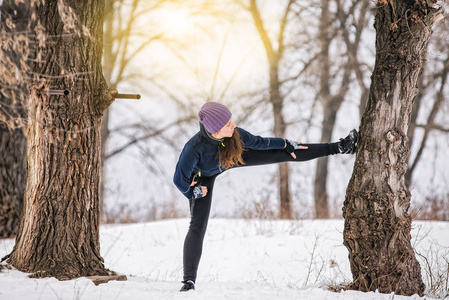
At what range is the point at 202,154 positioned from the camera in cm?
383

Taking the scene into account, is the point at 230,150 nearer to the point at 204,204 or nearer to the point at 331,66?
the point at 204,204

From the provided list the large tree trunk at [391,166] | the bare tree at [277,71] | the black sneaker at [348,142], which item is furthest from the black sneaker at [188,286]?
the bare tree at [277,71]

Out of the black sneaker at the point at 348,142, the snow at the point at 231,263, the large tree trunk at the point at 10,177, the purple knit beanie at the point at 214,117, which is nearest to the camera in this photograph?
the snow at the point at 231,263

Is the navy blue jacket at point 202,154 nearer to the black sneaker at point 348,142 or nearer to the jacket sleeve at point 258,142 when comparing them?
the jacket sleeve at point 258,142

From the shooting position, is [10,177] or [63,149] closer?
[63,149]

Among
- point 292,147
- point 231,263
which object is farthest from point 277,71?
point 292,147

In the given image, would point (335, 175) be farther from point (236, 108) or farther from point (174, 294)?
point (174, 294)

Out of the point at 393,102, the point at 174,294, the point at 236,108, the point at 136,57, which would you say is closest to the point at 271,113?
the point at 236,108

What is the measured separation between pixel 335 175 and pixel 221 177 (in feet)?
13.8

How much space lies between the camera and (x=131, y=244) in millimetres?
7086

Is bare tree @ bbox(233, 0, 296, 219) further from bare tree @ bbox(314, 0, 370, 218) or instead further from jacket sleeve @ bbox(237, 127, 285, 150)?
jacket sleeve @ bbox(237, 127, 285, 150)

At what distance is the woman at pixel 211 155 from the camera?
3.72 metres

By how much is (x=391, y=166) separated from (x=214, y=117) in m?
1.64

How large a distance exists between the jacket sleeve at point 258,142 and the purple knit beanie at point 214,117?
0.38m
